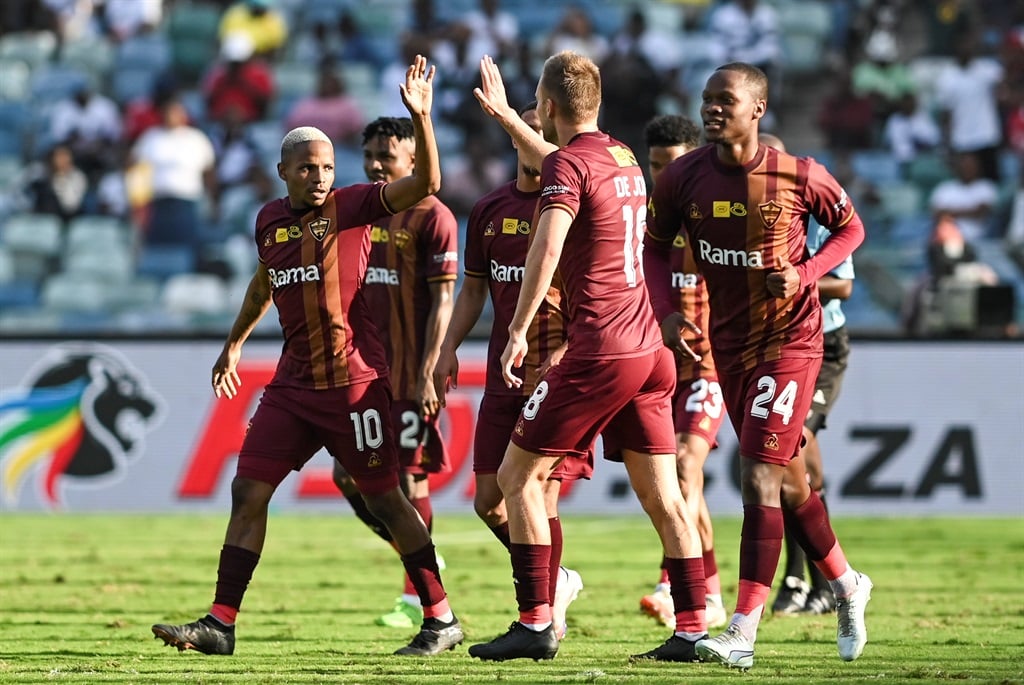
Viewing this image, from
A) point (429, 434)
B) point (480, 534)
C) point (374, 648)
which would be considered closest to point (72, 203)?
point (480, 534)

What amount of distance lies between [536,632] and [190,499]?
28.7 feet

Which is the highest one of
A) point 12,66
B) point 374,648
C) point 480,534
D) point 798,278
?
point 12,66

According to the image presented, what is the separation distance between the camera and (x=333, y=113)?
67.6 ft

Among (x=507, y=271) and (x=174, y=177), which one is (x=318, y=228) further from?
(x=174, y=177)

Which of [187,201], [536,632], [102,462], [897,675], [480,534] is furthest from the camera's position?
[187,201]

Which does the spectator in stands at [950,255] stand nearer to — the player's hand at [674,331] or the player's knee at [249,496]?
the player's hand at [674,331]

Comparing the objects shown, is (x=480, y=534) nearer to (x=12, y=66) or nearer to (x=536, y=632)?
(x=536, y=632)

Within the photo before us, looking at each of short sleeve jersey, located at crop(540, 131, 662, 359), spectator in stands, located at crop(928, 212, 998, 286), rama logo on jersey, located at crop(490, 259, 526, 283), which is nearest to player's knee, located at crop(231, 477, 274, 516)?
rama logo on jersey, located at crop(490, 259, 526, 283)

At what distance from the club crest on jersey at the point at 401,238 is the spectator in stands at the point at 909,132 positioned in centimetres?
1252

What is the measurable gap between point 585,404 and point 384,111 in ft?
47.8

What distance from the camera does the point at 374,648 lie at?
785 cm

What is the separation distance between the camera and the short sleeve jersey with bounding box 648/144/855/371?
7.41 meters

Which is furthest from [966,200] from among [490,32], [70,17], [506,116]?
[506,116]

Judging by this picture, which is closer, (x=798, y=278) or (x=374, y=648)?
(x=798, y=278)
